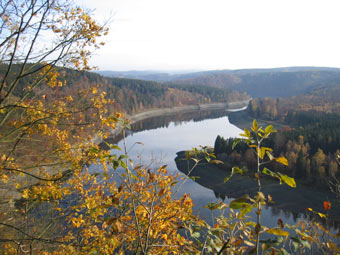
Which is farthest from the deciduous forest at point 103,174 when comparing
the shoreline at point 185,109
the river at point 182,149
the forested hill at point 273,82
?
the forested hill at point 273,82

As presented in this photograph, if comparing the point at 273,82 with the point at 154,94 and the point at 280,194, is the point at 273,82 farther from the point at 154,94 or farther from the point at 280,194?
the point at 280,194

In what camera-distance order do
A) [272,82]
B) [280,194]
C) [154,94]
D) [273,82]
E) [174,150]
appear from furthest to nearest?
1. [272,82]
2. [273,82]
3. [154,94]
4. [174,150]
5. [280,194]

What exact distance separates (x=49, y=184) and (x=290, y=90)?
532 feet

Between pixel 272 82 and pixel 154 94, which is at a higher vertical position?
pixel 272 82

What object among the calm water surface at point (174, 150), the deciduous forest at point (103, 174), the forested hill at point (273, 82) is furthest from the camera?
the forested hill at point (273, 82)

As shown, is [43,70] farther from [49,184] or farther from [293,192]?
[293,192]

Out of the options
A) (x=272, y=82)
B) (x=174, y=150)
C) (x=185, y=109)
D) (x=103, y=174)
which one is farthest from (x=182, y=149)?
(x=272, y=82)

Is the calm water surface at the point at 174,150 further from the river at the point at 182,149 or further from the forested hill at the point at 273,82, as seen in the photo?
the forested hill at the point at 273,82

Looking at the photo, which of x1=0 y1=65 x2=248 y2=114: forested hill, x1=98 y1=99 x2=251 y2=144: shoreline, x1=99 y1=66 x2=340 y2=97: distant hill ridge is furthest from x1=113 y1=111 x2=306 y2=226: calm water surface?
x1=99 y1=66 x2=340 y2=97: distant hill ridge

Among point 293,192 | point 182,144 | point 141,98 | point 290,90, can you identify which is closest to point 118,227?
point 293,192

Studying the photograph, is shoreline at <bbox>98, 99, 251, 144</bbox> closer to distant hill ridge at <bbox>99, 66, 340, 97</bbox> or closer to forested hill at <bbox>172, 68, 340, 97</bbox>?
distant hill ridge at <bbox>99, 66, 340, 97</bbox>

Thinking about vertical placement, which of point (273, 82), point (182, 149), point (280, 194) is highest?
point (273, 82)

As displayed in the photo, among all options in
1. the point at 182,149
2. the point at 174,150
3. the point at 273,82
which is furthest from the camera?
the point at 273,82

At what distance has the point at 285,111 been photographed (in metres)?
65.1
